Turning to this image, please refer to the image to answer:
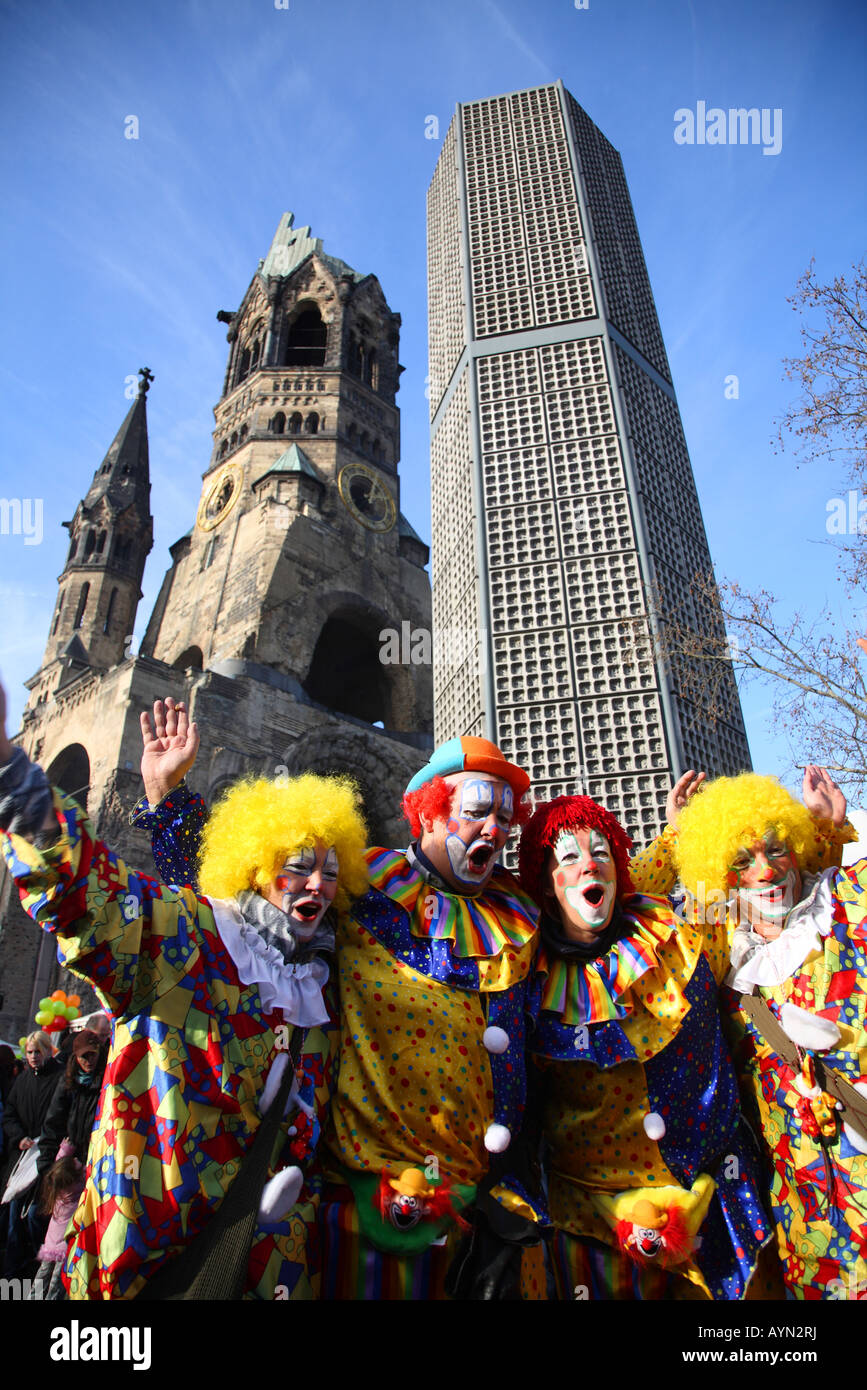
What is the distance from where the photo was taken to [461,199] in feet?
37.9

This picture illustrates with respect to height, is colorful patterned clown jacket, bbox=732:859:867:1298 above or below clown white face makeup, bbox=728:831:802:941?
below

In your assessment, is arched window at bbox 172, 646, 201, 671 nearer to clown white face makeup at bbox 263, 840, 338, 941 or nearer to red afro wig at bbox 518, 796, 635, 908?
red afro wig at bbox 518, 796, 635, 908

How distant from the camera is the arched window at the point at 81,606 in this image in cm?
2211

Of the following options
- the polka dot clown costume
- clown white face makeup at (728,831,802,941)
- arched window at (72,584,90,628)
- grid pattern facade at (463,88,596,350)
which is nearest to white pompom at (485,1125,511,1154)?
the polka dot clown costume

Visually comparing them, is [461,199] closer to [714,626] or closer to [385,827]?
[714,626]

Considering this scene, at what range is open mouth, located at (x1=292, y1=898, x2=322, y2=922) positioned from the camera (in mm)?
2711

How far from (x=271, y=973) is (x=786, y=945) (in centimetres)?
167

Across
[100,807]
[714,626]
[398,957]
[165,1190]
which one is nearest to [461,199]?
[714,626]

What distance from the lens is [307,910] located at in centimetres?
272

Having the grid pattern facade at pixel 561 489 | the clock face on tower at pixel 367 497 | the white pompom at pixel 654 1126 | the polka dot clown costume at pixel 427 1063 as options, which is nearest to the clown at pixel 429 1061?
the polka dot clown costume at pixel 427 1063

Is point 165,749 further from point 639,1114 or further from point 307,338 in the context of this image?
point 307,338

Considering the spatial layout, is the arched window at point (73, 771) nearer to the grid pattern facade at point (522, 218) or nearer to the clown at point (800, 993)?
the grid pattern facade at point (522, 218)

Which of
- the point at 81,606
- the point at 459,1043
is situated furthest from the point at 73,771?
the point at 459,1043
